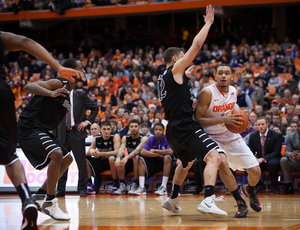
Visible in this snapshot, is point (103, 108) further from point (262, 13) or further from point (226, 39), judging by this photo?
point (262, 13)

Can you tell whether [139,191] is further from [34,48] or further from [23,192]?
[34,48]

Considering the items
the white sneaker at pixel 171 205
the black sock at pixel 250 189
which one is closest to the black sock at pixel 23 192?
the white sneaker at pixel 171 205

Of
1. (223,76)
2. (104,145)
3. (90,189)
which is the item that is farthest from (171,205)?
(104,145)

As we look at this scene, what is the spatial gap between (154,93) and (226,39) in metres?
6.66

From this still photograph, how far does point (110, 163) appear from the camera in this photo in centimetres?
866

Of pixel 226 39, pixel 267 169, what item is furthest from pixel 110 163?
pixel 226 39

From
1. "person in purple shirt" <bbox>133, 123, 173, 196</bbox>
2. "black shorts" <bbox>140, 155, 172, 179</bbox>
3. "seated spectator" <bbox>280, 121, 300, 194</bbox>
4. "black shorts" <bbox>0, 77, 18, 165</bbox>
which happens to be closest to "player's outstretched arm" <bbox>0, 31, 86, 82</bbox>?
"black shorts" <bbox>0, 77, 18, 165</bbox>

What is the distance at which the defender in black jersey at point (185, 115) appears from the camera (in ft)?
14.5

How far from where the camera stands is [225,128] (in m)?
5.12

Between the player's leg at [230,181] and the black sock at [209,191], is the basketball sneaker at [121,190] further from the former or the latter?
the black sock at [209,191]

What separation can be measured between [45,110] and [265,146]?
5.19m

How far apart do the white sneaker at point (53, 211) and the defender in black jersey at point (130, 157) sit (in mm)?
3630

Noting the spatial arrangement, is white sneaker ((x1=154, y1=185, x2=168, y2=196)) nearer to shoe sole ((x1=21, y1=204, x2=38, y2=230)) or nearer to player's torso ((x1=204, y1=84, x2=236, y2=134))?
player's torso ((x1=204, y1=84, x2=236, y2=134))

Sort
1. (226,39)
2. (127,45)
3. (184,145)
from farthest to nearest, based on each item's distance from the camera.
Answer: (127,45)
(226,39)
(184,145)
